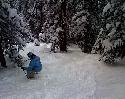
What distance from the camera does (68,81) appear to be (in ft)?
51.9

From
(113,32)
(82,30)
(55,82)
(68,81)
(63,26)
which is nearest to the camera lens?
(55,82)

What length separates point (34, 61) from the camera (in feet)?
52.5

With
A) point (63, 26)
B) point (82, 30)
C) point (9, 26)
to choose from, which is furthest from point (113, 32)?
point (9, 26)

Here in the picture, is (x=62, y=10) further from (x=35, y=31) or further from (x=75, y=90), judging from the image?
(x=35, y=31)

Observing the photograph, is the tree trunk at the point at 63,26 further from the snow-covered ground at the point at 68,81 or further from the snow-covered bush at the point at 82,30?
the snow-covered ground at the point at 68,81

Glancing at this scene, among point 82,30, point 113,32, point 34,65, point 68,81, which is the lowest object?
point 68,81

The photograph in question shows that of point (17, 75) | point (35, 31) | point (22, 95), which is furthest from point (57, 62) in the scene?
point (35, 31)

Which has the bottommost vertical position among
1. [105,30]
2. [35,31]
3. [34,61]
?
[35,31]

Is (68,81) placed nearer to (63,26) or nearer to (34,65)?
(34,65)

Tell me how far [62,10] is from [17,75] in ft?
26.4

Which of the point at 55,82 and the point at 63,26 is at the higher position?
the point at 63,26

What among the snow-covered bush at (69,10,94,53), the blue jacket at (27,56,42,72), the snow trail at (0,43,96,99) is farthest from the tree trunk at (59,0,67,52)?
the blue jacket at (27,56,42,72)

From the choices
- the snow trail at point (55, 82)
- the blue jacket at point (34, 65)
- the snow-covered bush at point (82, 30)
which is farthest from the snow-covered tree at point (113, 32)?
the blue jacket at point (34, 65)

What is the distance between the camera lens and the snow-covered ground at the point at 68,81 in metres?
13.8
